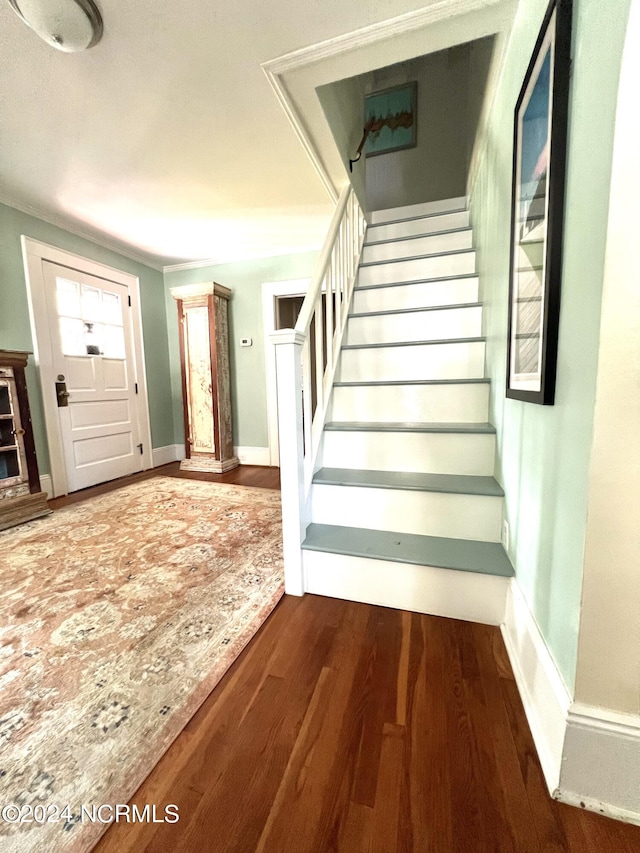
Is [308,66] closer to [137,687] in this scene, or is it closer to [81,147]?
[81,147]

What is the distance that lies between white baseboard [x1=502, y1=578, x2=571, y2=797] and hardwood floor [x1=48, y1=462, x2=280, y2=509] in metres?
2.20

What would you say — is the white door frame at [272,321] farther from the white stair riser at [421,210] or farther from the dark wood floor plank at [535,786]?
the dark wood floor plank at [535,786]

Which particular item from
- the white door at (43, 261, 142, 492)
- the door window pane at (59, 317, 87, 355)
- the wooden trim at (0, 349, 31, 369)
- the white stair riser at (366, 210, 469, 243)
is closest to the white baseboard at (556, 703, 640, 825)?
the white stair riser at (366, 210, 469, 243)

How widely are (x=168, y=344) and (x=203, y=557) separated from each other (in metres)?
3.21

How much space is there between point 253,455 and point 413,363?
250cm

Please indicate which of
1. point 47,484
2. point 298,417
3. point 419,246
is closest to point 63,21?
point 298,417

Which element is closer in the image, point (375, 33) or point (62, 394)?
point (375, 33)

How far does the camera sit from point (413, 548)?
136cm

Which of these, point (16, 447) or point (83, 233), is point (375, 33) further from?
point (16, 447)

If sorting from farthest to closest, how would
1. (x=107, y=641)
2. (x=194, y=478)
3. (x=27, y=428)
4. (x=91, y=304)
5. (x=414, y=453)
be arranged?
(x=194, y=478), (x=91, y=304), (x=27, y=428), (x=414, y=453), (x=107, y=641)

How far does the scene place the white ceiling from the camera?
1356 mm

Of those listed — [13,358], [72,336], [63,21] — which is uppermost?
[63,21]

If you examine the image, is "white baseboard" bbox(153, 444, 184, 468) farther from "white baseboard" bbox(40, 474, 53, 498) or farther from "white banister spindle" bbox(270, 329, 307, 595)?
"white banister spindle" bbox(270, 329, 307, 595)

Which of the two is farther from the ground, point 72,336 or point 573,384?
point 72,336
